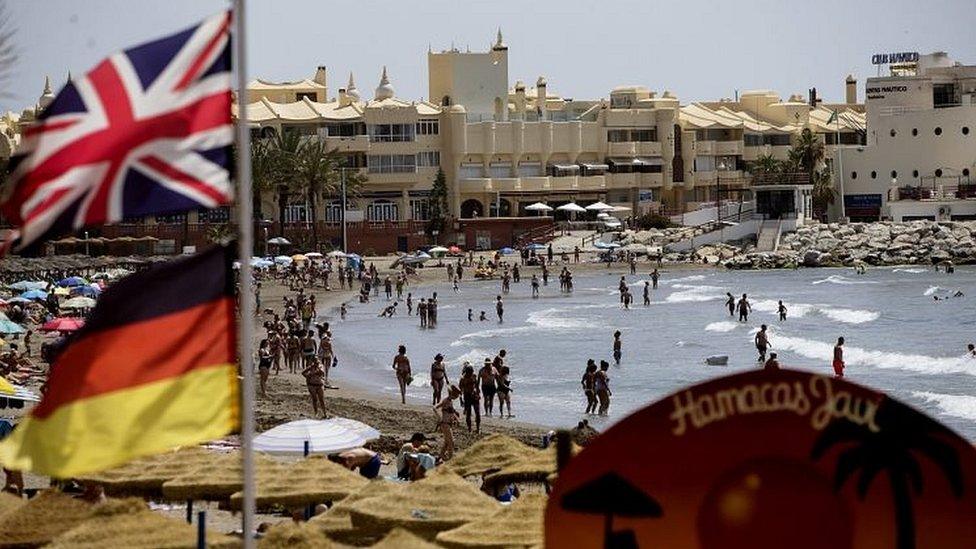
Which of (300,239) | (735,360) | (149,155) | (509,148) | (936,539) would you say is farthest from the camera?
(509,148)

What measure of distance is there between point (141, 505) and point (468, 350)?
39.9 m

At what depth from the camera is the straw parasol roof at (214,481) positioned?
16312 millimetres

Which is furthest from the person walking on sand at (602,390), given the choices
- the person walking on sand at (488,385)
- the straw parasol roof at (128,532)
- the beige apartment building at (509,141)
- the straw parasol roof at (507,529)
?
the beige apartment building at (509,141)

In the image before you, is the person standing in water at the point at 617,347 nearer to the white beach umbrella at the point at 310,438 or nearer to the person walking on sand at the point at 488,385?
the person walking on sand at the point at 488,385

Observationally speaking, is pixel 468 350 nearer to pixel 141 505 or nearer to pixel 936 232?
pixel 141 505

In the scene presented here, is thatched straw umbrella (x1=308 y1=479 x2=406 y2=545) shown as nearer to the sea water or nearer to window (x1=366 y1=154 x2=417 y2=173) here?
the sea water

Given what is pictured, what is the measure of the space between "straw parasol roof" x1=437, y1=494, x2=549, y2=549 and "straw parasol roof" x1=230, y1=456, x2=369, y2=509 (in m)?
3.25

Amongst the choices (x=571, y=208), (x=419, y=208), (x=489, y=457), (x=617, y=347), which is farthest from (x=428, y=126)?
(x=489, y=457)

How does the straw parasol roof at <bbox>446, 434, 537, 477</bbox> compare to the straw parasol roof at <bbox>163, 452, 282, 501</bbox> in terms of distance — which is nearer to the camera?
the straw parasol roof at <bbox>163, 452, 282, 501</bbox>

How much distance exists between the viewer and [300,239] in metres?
97.9

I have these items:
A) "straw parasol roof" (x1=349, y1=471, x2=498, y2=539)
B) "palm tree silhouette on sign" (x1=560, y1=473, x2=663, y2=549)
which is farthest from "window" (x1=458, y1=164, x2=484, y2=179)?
"palm tree silhouette on sign" (x1=560, y1=473, x2=663, y2=549)

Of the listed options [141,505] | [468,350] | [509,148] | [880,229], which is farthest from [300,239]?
[141,505]

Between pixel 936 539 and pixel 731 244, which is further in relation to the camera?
pixel 731 244

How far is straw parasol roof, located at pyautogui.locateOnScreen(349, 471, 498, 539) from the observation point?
45.6ft
